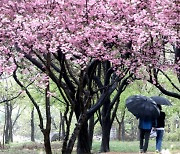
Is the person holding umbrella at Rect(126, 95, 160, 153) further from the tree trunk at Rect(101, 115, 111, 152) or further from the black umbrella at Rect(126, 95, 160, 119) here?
the tree trunk at Rect(101, 115, 111, 152)

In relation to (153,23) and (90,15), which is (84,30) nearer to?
(90,15)

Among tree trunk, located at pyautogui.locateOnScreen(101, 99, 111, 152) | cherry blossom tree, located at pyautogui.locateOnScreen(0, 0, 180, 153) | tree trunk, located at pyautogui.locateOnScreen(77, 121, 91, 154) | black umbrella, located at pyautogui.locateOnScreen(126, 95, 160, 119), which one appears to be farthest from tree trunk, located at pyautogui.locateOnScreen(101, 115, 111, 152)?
cherry blossom tree, located at pyautogui.locateOnScreen(0, 0, 180, 153)

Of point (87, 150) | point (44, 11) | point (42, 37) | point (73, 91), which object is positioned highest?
point (44, 11)

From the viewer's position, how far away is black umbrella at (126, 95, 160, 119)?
964cm

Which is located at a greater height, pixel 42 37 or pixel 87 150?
pixel 42 37

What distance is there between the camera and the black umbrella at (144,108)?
31.6 feet

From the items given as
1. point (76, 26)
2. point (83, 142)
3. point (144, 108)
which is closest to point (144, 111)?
point (144, 108)

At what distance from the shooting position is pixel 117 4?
700 centimetres

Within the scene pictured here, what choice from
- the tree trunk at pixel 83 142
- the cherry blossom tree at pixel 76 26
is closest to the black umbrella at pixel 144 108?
the tree trunk at pixel 83 142

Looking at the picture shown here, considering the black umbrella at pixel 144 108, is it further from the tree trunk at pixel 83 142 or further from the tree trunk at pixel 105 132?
the tree trunk at pixel 105 132

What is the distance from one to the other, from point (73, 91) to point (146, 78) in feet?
7.19

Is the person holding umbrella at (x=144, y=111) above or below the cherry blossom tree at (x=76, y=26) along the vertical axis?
below

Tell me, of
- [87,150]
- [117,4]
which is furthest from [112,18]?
[87,150]

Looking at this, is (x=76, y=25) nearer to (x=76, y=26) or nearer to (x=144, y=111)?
(x=76, y=26)
